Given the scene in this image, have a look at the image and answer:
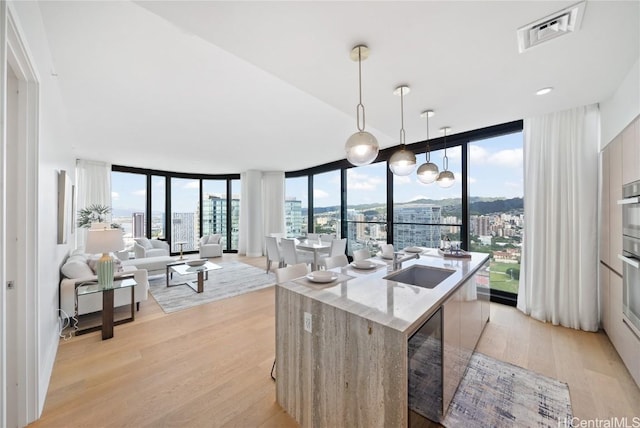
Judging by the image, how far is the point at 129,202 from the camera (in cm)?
709

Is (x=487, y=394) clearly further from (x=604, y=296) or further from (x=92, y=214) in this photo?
(x=92, y=214)

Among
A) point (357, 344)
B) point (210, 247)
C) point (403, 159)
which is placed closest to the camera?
point (357, 344)

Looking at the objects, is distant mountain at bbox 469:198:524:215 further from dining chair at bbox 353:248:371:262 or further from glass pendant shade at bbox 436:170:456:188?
dining chair at bbox 353:248:371:262

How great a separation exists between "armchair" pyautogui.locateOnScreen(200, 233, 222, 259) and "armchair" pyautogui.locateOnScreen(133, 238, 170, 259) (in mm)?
949

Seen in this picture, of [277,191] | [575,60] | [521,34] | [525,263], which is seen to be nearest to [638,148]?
[575,60]

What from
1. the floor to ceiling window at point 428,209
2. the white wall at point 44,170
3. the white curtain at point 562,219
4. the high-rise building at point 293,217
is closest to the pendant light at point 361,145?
the white wall at point 44,170

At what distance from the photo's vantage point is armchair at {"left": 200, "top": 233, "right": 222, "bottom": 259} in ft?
23.5

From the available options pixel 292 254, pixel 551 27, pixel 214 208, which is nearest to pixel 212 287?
pixel 292 254

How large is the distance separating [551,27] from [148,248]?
7.93 meters

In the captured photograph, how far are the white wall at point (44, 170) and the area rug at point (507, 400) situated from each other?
2.97 m

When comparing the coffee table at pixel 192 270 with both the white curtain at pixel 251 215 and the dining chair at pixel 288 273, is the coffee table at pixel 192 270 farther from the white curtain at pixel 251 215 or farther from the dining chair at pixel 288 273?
the white curtain at pixel 251 215

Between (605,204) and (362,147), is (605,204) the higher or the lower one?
the lower one

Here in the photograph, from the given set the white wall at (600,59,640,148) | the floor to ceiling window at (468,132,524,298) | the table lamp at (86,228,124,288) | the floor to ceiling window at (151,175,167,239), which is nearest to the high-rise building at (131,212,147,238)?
the floor to ceiling window at (151,175,167,239)

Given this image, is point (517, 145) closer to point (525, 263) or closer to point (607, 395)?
point (525, 263)
